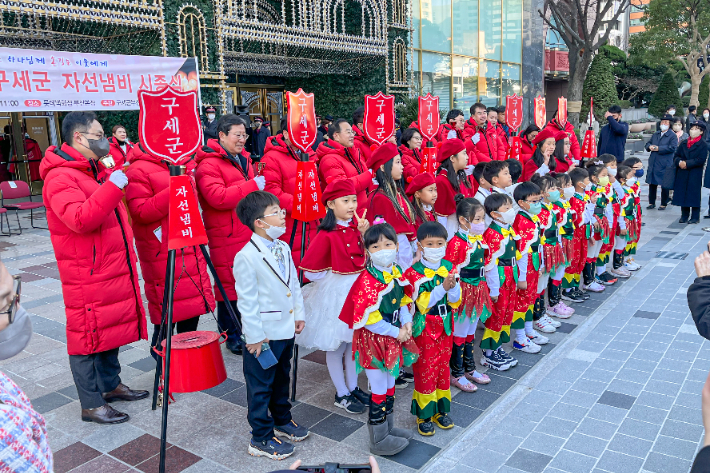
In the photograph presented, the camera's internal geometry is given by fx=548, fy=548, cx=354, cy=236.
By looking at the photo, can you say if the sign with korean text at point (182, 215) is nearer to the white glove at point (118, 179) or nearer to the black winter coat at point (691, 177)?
the white glove at point (118, 179)

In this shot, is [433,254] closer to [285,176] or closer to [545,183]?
[285,176]

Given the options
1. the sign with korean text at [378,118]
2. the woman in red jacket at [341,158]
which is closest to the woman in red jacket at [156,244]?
the woman in red jacket at [341,158]

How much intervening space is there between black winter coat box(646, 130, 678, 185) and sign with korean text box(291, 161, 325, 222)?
8.87m

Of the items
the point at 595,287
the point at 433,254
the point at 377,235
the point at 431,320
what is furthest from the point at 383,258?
the point at 595,287

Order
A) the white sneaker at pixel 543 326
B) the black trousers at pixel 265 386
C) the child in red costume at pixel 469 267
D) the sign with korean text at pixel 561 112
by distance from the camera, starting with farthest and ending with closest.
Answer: the sign with korean text at pixel 561 112, the white sneaker at pixel 543 326, the child in red costume at pixel 469 267, the black trousers at pixel 265 386

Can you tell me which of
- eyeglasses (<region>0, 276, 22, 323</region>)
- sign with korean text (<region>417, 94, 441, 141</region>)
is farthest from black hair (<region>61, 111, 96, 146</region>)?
sign with korean text (<region>417, 94, 441, 141</region>)

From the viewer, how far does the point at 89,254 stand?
3.49 metres

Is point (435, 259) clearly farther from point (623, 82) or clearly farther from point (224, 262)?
point (623, 82)

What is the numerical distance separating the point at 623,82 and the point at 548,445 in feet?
123

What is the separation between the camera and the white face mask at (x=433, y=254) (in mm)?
3271

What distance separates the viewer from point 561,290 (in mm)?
5867

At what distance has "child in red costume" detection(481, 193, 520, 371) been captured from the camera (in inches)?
162

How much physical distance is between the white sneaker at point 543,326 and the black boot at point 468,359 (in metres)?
1.26

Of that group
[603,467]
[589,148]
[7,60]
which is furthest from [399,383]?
[7,60]
